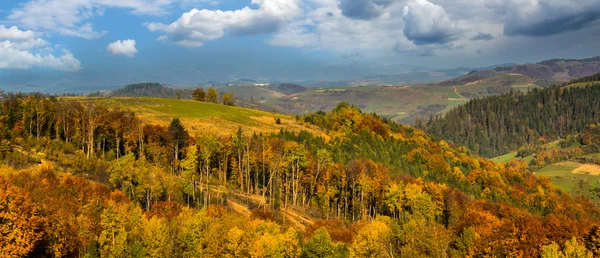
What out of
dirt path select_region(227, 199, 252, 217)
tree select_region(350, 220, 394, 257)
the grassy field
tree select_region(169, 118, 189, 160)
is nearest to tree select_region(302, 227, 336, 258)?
tree select_region(350, 220, 394, 257)

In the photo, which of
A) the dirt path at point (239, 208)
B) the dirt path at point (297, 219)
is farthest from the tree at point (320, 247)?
the dirt path at point (239, 208)

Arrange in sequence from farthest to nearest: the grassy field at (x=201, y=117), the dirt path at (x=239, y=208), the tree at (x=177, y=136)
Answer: the grassy field at (x=201, y=117) → the tree at (x=177, y=136) → the dirt path at (x=239, y=208)

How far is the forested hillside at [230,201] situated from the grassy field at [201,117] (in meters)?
29.7

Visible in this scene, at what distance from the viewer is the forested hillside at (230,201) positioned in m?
54.4

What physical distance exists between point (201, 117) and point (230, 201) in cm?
8954

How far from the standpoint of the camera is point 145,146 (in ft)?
338

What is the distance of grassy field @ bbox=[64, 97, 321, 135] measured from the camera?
15588cm

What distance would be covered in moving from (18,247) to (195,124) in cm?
11341

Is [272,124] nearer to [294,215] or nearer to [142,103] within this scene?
[142,103]

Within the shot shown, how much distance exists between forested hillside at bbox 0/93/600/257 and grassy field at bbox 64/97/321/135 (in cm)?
2966

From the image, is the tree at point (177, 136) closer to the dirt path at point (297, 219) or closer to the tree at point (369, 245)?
the dirt path at point (297, 219)

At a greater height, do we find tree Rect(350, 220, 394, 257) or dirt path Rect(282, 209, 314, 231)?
tree Rect(350, 220, 394, 257)

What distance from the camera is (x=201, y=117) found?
568 ft

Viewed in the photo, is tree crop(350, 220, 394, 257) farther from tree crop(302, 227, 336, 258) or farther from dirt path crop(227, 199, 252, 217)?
dirt path crop(227, 199, 252, 217)
